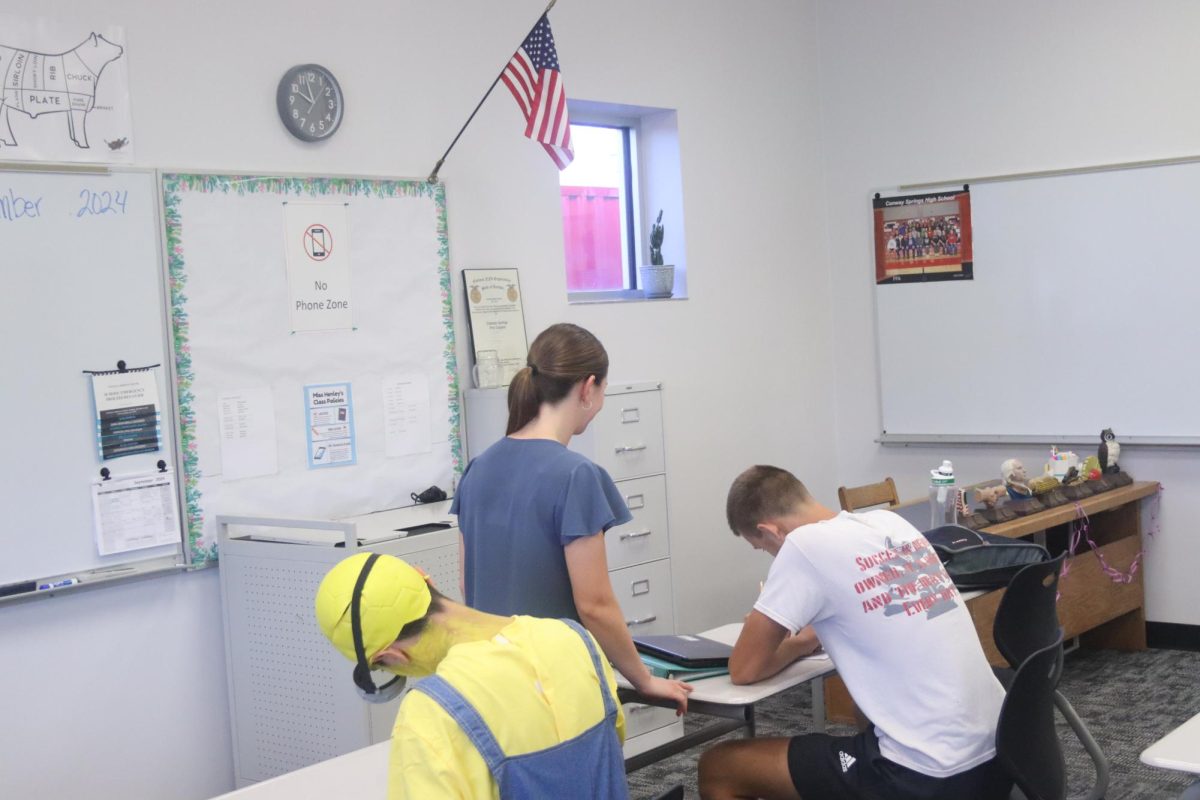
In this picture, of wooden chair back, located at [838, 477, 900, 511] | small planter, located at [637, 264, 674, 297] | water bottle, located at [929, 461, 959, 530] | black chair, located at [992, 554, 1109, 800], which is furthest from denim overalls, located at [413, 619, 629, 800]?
small planter, located at [637, 264, 674, 297]

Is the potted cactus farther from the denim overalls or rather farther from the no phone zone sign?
the denim overalls

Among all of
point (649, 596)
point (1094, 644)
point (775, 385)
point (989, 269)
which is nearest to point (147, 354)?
point (649, 596)

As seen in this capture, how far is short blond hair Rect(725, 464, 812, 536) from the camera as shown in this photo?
8.57 feet

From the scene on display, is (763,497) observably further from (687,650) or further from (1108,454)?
(1108,454)

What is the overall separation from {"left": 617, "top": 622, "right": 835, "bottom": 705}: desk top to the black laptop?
53 millimetres

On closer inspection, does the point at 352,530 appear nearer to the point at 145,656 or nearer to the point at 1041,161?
the point at 145,656

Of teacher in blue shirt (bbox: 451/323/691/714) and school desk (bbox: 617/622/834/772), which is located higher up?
teacher in blue shirt (bbox: 451/323/691/714)

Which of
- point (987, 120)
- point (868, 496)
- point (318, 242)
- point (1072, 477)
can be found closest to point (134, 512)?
point (318, 242)

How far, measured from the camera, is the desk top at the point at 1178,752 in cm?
196

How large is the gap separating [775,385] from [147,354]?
318 centimetres

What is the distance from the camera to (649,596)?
4.36m

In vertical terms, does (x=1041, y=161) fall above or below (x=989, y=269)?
above

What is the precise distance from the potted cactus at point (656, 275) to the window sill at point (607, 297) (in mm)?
31

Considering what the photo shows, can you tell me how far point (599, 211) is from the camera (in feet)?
17.5
